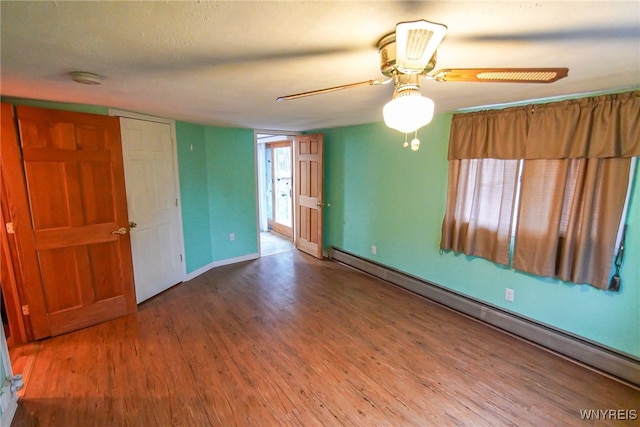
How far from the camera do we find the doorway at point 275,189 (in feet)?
20.0

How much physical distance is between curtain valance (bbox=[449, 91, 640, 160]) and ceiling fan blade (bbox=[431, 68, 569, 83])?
1.41 metres

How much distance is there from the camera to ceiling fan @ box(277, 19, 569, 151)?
1.04 metres

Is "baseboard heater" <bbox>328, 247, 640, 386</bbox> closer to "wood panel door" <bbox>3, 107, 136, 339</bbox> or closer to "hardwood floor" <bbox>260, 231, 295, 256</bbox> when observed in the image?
"hardwood floor" <bbox>260, 231, 295, 256</bbox>

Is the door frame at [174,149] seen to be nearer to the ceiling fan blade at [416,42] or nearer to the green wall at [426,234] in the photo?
the green wall at [426,234]

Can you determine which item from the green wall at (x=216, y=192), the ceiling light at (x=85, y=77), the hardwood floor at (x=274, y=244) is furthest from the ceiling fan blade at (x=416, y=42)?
the hardwood floor at (x=274, y=244)

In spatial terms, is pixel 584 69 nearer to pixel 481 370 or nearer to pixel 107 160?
pixel 481 370

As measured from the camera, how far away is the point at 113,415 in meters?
1.88

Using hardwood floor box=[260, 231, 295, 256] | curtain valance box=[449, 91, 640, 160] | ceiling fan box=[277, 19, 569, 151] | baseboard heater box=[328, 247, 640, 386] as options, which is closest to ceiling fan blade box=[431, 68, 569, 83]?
ceiling fan box=[277, 19, 569, 151]

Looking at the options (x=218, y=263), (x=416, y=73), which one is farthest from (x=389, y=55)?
(x=218, y=263)

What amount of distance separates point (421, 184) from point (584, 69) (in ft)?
6.25

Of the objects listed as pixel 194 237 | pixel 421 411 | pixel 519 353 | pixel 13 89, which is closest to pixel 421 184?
pixel 519 353

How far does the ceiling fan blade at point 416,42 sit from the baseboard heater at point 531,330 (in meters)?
2.67

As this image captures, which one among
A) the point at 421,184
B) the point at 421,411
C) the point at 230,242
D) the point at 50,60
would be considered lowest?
the point at 421,411

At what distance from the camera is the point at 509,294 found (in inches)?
110
